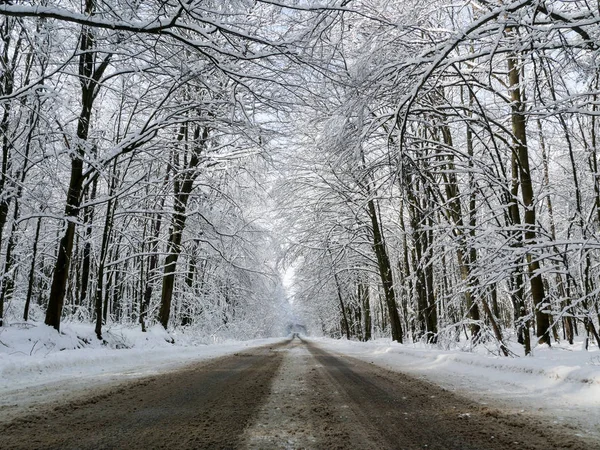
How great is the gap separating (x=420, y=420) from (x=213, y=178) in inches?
607

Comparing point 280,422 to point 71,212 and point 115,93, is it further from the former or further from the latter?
point 115,93

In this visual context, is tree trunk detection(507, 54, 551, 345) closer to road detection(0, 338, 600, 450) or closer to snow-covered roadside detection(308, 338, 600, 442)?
snow-covered roadside detection(308, 338, 600, 442)

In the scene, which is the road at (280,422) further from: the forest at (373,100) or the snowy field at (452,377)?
the forest at (373,100)

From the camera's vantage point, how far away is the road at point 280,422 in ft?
7.23

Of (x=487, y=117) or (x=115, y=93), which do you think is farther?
(x=115, y=93)

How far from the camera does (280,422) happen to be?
2717mm

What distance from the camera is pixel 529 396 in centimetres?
367

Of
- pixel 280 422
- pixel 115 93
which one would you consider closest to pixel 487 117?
pixel 280 422

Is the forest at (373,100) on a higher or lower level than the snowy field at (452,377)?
higher

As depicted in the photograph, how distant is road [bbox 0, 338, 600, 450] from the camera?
7.23 ft

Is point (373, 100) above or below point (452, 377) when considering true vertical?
above

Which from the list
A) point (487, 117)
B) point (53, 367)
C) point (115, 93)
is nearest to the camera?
point (53, 367)

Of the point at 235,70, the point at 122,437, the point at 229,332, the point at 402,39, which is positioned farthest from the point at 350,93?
the point at 229,332

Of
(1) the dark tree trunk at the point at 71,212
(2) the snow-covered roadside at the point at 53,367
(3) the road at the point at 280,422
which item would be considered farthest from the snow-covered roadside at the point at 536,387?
(1) the dark tree trunk at the point at 71,212
